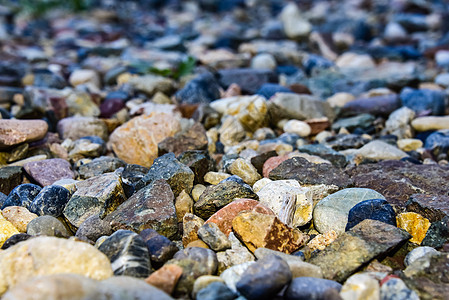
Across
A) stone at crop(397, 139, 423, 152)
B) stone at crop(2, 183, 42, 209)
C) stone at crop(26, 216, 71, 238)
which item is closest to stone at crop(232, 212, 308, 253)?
stone at crop(26, 216, 71, 238)

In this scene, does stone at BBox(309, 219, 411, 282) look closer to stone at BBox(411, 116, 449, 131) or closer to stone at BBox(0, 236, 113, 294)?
stone at BBox(0, 236, 113, 294)

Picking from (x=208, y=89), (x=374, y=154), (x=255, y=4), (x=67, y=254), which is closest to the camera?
(x=67, y=254)

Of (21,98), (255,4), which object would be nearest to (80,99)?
(21,98)

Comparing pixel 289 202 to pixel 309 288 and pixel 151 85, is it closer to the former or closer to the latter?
pixel 309 288

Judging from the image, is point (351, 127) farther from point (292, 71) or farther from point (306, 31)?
point (306, 31)

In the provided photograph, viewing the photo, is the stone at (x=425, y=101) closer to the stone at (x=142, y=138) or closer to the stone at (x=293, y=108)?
the stone at (x=293, y=108)

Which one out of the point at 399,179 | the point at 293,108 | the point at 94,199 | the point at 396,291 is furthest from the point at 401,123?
the point at 94,199
